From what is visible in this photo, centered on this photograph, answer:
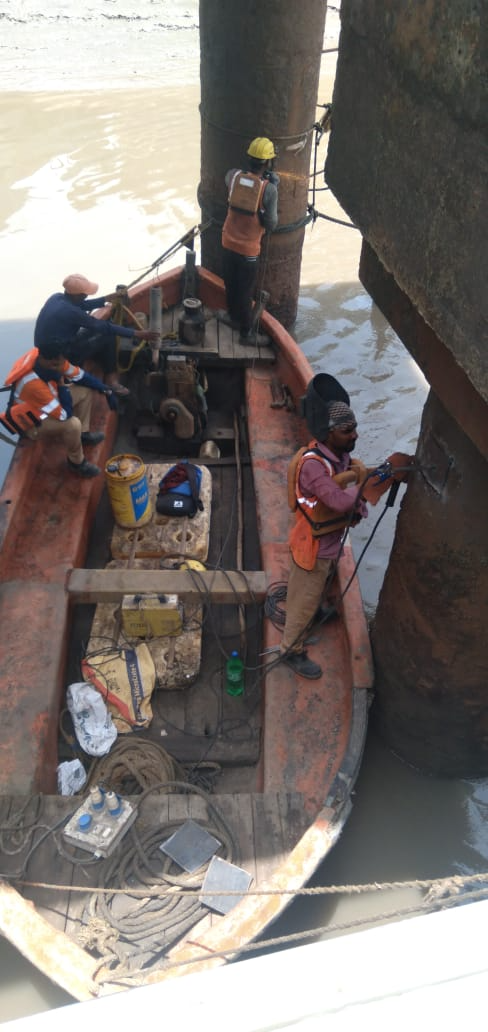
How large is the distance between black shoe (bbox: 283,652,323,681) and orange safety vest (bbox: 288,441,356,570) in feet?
2.32

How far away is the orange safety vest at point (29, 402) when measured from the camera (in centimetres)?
548

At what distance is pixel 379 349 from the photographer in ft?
33.7

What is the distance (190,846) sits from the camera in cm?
374

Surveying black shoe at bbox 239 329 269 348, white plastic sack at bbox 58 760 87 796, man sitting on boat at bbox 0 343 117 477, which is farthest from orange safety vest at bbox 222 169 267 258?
white plastic sack at bbox 58 760 87 796

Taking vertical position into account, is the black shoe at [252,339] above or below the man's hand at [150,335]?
below

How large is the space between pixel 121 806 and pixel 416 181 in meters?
3.38

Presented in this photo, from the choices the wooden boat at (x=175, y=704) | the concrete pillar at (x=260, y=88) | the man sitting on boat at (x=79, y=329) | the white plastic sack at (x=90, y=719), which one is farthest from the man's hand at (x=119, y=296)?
the white plastic sack at (x=90, y=719)

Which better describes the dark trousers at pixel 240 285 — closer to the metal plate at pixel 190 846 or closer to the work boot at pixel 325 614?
the work boot at pixel 325 614

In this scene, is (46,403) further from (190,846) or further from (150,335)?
(190,846)

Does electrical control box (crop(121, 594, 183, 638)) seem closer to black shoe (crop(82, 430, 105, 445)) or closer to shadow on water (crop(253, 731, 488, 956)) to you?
shadow on water (crop(253, 731, 488, 956))

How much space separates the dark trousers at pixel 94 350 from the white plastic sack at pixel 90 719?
3.14 metres

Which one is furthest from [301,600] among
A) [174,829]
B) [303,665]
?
[174,829]

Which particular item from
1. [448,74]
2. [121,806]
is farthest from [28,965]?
[448,74]

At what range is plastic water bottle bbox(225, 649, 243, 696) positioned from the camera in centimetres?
480
